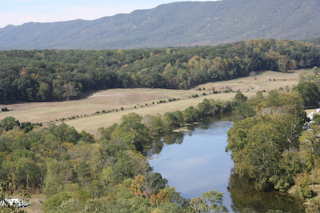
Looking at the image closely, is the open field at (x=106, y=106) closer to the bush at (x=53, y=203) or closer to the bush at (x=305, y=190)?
the bush at (x=53, y=203)

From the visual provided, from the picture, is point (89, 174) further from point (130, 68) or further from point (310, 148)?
point (130, 68)

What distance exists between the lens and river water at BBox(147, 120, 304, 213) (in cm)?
3978

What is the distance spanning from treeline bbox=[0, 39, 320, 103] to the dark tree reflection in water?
79508mm

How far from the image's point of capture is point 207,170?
51.2 meters

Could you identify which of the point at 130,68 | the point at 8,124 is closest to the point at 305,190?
the point at 8,124

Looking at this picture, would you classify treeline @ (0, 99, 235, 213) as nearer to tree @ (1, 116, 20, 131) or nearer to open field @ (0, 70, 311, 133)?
tree @ (1, 116, 20, 131)

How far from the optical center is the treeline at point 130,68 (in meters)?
111

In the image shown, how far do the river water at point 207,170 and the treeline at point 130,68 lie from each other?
182 feet

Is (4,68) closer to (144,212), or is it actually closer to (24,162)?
(24,162)

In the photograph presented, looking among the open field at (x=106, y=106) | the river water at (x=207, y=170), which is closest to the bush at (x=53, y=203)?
the river water at (x=207, y=170)

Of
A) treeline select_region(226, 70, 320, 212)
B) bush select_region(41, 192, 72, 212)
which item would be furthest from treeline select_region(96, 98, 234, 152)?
bush select_region(41, 192, 72, 212)

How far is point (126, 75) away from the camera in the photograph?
13762 cm

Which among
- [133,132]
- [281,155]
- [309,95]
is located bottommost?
[309,95]

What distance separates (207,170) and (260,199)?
11.8m
